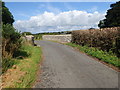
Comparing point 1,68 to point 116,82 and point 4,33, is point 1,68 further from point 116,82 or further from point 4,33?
point 116,82

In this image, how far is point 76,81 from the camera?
5.66m

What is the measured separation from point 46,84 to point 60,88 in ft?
2.31

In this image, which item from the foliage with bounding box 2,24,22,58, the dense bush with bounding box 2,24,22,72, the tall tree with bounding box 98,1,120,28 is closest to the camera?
the dense bush with bounding box 2,24,22,72

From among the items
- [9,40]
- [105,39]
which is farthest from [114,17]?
[9,40]

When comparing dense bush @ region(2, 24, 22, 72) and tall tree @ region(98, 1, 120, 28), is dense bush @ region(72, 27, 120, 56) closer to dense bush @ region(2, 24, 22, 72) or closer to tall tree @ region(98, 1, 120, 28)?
dense bush @ region(2, 24, 22, 72)

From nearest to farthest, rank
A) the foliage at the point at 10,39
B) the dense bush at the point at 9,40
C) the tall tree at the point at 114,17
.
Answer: the dense bush at the point at 9,40 < the foliage at the point at 10,39 < the tall tree at the point at 114,17

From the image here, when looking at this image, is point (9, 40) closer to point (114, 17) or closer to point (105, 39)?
point (105, 39)

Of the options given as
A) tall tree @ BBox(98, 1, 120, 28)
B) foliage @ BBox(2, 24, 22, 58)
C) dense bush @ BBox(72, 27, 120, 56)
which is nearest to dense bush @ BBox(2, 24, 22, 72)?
foliage @ BBox(2, 24, 22, 58)

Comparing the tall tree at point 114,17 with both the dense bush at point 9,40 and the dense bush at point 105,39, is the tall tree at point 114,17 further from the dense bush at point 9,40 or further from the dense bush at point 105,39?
the dense bush at point 9,40

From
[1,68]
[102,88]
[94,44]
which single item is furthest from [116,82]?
[94,44]

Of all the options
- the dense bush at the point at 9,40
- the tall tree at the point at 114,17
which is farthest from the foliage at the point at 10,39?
the tall tree at the point at 114,17

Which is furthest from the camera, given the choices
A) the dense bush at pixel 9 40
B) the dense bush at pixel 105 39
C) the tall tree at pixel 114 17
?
the tall tree at pixel 114 17

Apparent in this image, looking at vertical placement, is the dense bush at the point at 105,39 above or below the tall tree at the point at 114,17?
below

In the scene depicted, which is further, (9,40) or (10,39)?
(10,39)
